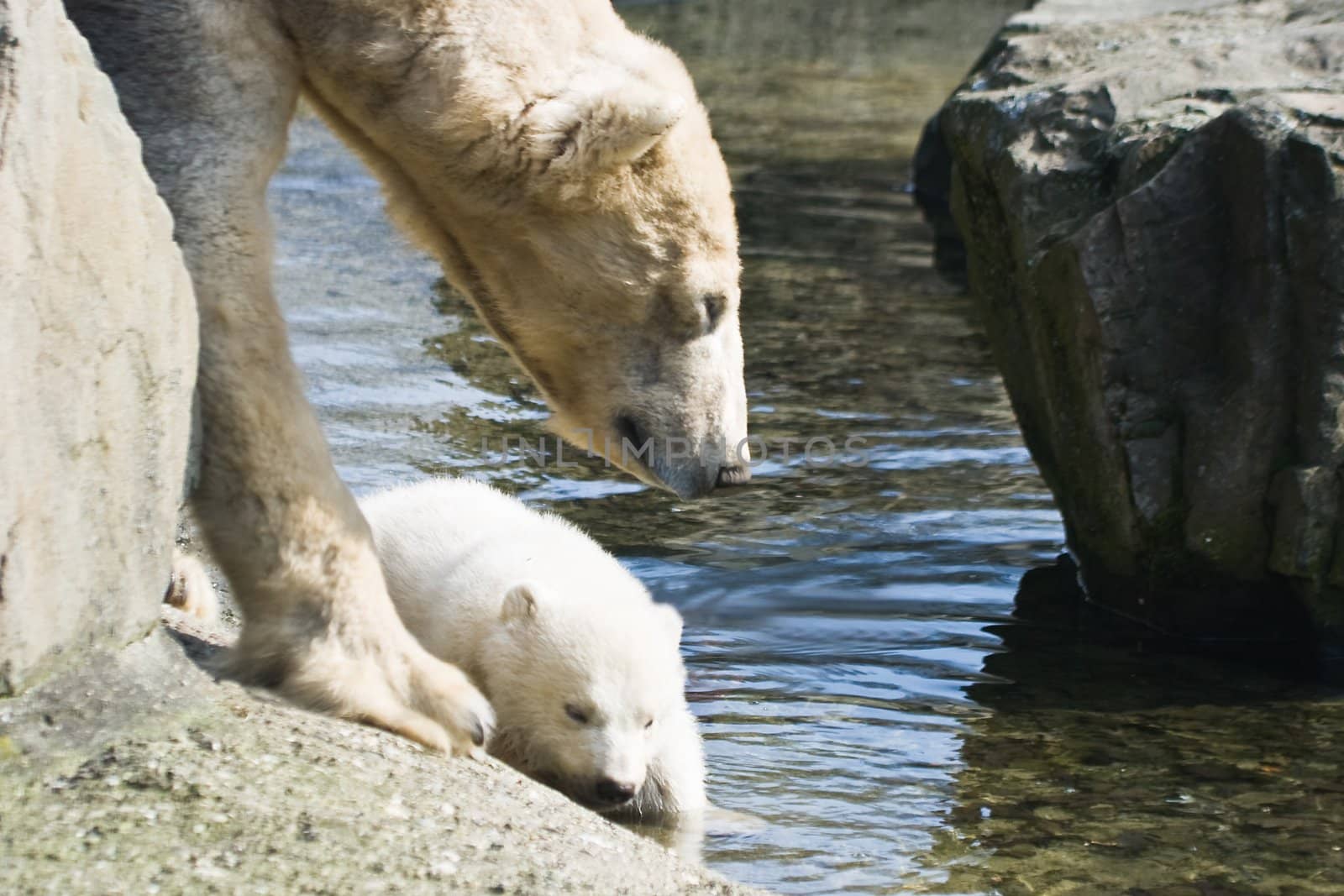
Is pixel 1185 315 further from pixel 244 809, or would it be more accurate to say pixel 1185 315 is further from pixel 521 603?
pixel 244 809

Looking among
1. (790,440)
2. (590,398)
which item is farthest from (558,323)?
(790,440)

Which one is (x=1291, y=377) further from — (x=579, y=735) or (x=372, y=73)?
(x=372, y=73)

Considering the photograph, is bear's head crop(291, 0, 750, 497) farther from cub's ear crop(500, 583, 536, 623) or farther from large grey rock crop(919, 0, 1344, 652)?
large grey rock crop(919, 0, 1344, 652)

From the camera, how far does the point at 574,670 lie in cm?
360

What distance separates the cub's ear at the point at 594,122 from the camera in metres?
3.12

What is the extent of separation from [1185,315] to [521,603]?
2.10m

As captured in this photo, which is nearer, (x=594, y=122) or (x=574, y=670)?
(x=594, y=122)

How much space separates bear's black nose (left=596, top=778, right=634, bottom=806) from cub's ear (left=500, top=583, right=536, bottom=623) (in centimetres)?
37

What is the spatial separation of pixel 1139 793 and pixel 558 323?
161 cm

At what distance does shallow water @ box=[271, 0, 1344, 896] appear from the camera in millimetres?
3539

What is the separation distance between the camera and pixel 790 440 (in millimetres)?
6652

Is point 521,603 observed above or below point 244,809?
above

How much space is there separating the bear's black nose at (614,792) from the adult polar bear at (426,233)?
1.69 feet

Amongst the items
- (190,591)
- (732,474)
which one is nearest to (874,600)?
(732,474)
